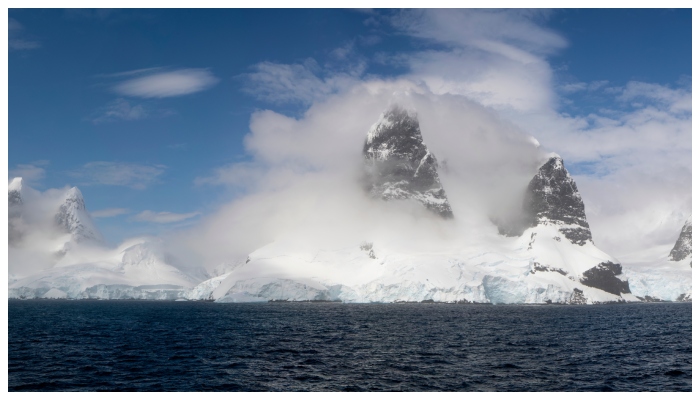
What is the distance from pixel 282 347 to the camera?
2564 inches

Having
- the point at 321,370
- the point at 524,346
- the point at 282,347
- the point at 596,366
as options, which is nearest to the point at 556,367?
the point at 596,366

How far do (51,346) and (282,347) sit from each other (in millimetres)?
26910

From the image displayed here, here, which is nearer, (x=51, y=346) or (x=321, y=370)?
(x=321, y=370)

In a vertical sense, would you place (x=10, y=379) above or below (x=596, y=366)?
below

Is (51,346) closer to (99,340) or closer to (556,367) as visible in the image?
(99,340)

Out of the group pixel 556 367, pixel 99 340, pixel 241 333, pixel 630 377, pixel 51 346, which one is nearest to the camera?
pixel 630 377

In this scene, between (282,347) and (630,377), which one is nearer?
(630,377)

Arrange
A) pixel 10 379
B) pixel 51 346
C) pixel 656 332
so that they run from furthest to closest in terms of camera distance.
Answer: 1. pixel 656 332
2. pixel 51 346
3. pixel 10 379

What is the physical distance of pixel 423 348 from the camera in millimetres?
64812

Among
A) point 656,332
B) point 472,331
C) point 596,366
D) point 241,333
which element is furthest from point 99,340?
point 656,332

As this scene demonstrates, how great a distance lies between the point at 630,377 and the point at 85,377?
1813 inches

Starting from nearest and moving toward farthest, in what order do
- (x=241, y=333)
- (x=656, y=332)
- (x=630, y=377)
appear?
(x=630, y=377) < (x=241, y=333) < (x=656, y=332)

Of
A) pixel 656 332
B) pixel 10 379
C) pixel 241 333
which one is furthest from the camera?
pixel 656 332

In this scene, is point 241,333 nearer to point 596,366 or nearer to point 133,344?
point 133,344
